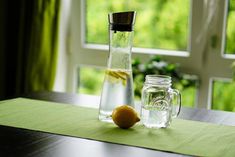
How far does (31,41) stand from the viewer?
2922 mm

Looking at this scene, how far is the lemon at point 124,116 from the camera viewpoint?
4.28ft

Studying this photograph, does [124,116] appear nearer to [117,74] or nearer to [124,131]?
[124,131]

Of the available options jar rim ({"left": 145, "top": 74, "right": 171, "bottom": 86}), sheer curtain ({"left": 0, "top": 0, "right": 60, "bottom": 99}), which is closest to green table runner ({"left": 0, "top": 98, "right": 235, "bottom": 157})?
jar rim ({"left": 145, "top": 74, "right": 171, "bottom": 86})

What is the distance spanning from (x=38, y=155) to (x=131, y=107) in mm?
396

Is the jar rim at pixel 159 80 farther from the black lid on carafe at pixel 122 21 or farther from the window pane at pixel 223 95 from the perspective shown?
the window pane at pixel 223 95

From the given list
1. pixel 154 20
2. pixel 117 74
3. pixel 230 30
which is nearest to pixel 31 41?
pixel 154 20

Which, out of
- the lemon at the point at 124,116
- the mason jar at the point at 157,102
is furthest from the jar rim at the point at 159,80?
the lemon at the point at 124,116

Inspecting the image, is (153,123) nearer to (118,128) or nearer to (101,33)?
(118,128)

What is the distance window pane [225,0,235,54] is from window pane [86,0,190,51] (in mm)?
269

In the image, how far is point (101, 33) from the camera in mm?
3189

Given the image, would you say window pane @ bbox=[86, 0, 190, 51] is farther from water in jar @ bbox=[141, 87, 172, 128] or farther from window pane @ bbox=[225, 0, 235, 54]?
water in jar @ bbox=[141, 87, 172, 128]

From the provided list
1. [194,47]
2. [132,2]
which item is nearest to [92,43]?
[132,2]

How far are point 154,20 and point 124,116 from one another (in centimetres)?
177

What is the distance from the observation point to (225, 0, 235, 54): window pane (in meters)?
2.71
